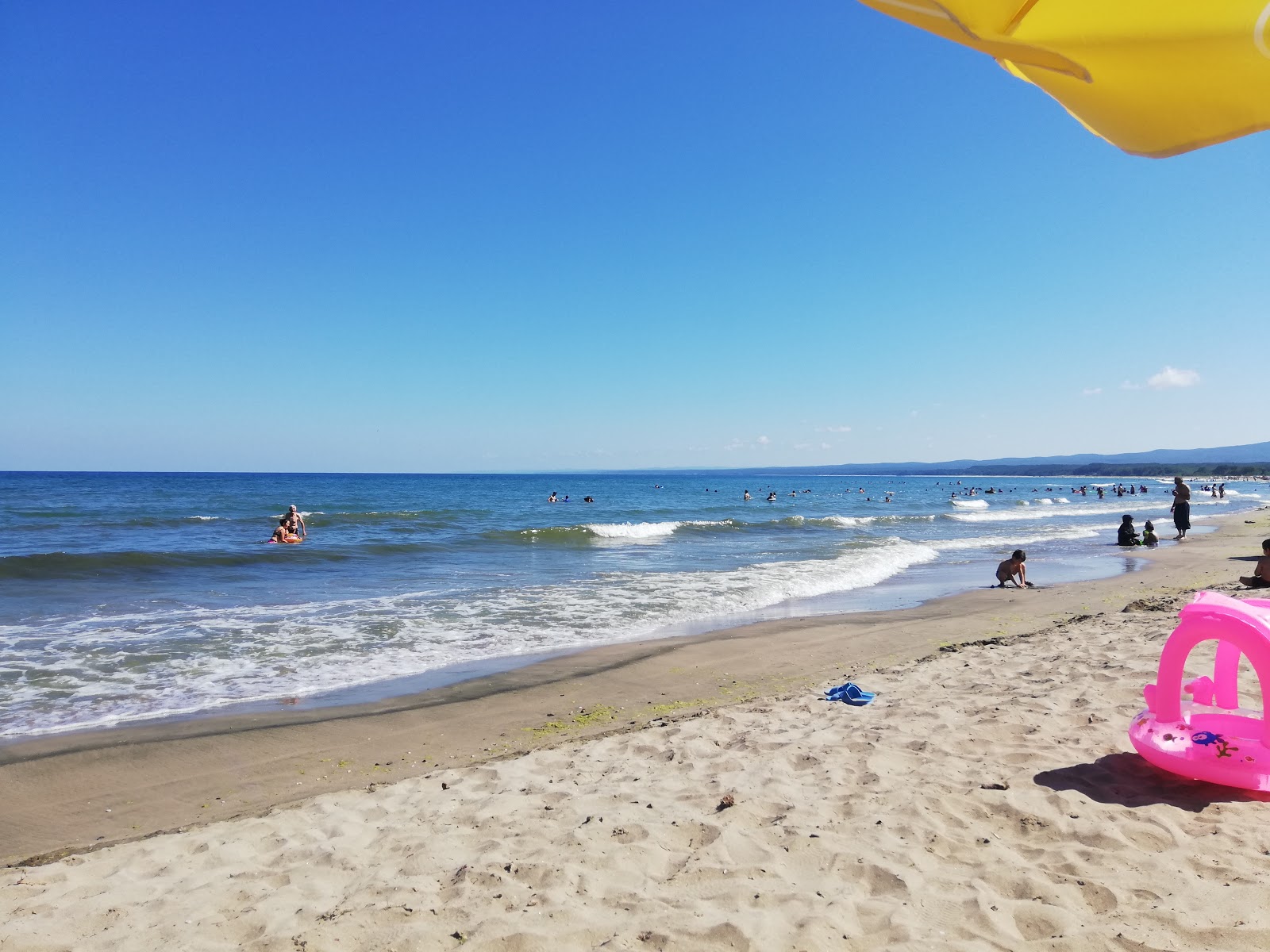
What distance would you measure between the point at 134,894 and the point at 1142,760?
19.1ft

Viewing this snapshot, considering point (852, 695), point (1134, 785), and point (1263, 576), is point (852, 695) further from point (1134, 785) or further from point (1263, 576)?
point (1263, 576)

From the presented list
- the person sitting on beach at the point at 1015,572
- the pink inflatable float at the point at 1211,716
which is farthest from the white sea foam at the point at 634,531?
the pink inflatable float at the point at 1211,716

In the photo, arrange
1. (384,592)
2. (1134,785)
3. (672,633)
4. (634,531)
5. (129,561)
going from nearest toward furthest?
(1134,785), (672,633), (384,592), (129,561), (634,531)

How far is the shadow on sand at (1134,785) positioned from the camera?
388 cm

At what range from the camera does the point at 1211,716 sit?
4297 mm

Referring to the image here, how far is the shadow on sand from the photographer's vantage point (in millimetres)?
3877

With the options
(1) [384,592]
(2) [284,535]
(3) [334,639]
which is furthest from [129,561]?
(3) [334,639]

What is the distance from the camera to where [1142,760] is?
441 cm

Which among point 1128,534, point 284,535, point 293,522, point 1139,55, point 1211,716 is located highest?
point 1139,55

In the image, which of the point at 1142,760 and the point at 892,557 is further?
the point at 892,557

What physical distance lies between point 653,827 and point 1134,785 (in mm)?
2804

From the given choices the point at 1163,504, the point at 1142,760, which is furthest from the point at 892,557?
the point at 1163,504

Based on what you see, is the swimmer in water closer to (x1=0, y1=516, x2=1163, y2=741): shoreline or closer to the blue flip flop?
(x1=0, y1=516, x2=1163, y2=741): shoreline

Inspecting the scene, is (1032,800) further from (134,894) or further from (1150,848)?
(134,894)
